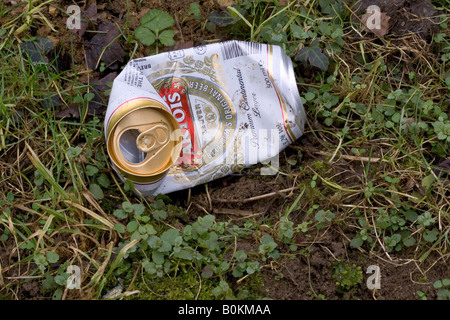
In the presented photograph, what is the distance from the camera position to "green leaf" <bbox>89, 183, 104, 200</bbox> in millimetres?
1567

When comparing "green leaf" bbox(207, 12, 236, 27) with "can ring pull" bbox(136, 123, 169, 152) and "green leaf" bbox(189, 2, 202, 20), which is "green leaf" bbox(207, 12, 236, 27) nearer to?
"green leaf" bbox(189, 2, 202, 20)

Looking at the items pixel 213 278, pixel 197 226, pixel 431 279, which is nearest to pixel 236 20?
pixel 197 226

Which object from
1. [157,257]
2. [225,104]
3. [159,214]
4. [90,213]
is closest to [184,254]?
[157,257]

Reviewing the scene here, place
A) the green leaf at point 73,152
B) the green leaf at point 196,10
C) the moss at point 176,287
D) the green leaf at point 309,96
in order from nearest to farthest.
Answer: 1. the moss at point 176,287
2. the green leaf at point 73,152
3. the green leaf at point 309,96
4. the green leaf at point 196,10

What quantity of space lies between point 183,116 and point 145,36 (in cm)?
36

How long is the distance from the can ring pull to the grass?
6.4 inches

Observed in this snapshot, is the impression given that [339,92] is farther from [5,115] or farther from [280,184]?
[5,115]

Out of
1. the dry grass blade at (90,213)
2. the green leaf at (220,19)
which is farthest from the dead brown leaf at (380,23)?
the dry grass blade at (90,213)

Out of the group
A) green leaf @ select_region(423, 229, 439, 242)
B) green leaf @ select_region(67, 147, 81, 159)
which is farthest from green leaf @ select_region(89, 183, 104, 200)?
green leaf @ select_region(423, 229, 439, 242)

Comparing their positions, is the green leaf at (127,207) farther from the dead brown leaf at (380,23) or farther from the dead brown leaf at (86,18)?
the dead brown leaf at (380,23)

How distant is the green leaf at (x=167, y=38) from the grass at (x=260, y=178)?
0.35 feet

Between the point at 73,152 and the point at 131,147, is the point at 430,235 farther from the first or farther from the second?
the point at 73,152

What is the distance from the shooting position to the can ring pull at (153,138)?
1499 millimetres

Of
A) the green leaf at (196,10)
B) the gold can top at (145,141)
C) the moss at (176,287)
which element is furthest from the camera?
the green leaf at (196,10)
